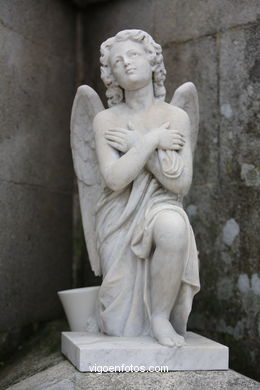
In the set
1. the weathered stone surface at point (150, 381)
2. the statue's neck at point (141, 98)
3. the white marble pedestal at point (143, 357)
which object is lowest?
the weathered stone surface at point (150, 381)

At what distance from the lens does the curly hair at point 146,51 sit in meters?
3.53

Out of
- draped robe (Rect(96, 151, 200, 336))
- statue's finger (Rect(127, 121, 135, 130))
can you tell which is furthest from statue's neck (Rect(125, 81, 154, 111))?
draped robe (Rect(96, 151, 200, 336))

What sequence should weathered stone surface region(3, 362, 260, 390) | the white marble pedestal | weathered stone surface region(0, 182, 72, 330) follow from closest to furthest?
weathered stone surface region(3, 362, 260, 390), the white marble pedestal, weathered stone surface region(0, 182, 72, 330)

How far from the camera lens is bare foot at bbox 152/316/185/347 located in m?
3.00

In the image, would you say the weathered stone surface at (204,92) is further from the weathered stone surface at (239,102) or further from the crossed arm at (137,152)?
the crossed arm at (137,152)

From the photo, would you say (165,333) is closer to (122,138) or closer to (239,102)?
(122,138)

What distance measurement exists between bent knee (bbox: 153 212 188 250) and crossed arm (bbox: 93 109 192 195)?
0.27 metres

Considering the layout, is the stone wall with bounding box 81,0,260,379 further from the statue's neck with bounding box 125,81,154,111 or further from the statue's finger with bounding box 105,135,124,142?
the statue's finger with bounding box 105,135,124,142

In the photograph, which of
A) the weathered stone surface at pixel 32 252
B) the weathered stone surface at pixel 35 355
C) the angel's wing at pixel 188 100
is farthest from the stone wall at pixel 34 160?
the angel's wing at pixel 188 100

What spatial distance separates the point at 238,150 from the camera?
4.43 metres

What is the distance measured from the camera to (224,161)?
450cm

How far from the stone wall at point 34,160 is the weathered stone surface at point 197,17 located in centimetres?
100

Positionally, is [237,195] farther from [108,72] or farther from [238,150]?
[108,72]

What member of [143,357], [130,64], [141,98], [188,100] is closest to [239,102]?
[188,100]
